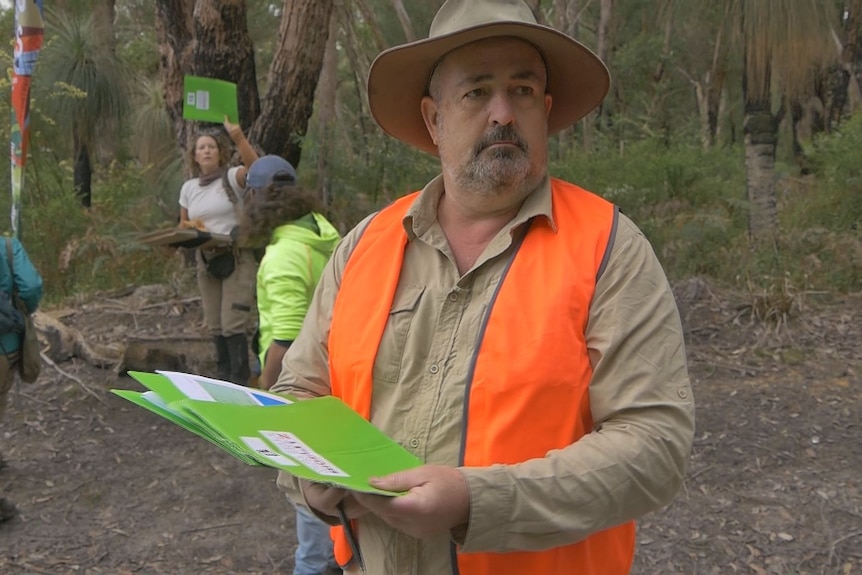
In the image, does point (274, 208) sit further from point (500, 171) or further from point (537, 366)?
point (537, 366)

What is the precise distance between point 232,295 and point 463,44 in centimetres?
386

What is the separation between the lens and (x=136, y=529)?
406 centimetres

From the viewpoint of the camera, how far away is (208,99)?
5730mm

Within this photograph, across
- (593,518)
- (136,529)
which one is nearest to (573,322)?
(593,518)

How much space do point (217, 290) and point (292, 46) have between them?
6.28 ft

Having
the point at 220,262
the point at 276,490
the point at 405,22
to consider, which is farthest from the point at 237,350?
the point at 405,22

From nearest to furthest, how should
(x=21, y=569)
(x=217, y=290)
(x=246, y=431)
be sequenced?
(x=246, y=431)
(x=21, y=569)
(x=217, y=290)

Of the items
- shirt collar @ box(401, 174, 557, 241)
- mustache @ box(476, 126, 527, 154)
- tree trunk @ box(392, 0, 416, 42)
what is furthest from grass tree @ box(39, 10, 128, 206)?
mustache @ box(476, 126, 527, 154)

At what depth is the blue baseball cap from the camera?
3846 millimetres

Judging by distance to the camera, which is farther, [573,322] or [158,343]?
[158,343]

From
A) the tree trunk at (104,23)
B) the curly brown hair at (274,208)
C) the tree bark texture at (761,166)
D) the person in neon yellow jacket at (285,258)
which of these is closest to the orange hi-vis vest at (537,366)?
the person in neon yellow jacket at (285,258)

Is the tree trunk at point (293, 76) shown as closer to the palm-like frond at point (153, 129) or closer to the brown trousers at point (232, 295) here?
the brown trousers at point (232, 295)

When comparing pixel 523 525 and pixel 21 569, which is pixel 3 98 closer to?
pixel 21 569

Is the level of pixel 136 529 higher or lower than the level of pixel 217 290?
lower
